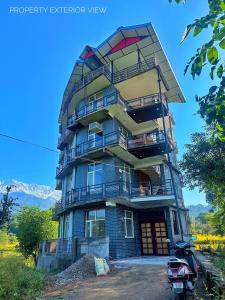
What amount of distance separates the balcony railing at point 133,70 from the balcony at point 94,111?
8.23 ft

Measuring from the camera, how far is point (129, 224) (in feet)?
62.8

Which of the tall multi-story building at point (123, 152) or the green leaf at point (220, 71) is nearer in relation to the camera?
the green leaf at point (220, 71)

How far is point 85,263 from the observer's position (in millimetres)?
11781

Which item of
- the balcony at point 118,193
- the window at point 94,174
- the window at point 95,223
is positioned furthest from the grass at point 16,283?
the window at point 94,174

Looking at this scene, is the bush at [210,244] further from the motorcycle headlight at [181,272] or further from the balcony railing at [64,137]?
the balcony railing at [64,137]

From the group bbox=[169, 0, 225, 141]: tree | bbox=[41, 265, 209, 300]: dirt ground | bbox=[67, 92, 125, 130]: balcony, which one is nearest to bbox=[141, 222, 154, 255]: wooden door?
bbox=[41, 265, 209, 300]: dirt ground

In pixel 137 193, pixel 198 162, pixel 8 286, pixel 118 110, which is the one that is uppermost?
pixel 118 110

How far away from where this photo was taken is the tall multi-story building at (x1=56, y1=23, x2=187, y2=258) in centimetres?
1839

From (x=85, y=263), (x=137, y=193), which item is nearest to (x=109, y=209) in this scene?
(x=137, y=193)

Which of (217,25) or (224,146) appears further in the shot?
(224,146)

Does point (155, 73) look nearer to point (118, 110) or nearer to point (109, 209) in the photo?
point (118, 110)

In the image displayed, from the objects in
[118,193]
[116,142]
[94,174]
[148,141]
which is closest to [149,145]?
[148,141]

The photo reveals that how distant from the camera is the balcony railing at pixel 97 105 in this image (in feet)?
65.7

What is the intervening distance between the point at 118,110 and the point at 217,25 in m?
18.1
